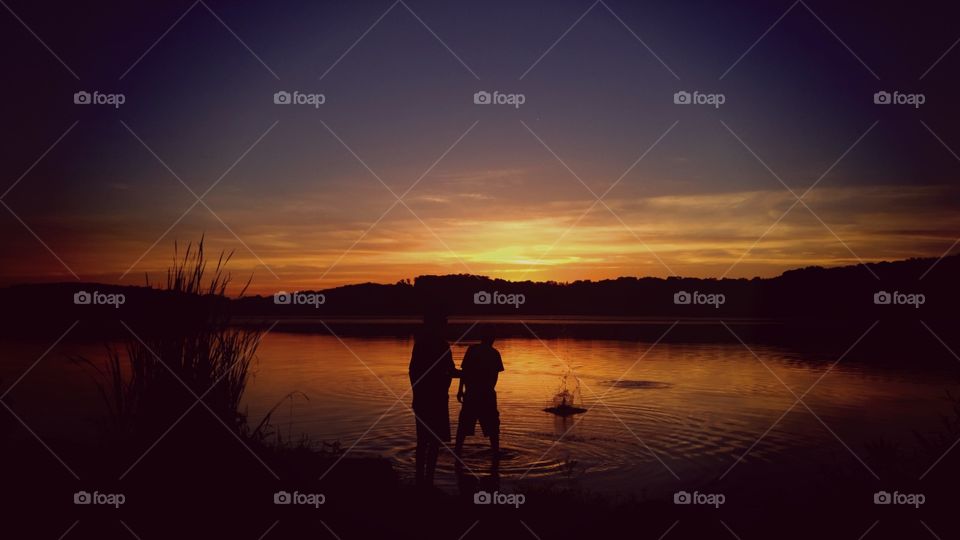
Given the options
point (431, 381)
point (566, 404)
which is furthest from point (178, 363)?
point (566, 404)

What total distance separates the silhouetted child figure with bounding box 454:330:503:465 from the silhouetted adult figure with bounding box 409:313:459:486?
1295 millimetres

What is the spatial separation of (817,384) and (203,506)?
24.6 m

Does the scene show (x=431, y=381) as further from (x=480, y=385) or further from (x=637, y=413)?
(x=637, y=413)

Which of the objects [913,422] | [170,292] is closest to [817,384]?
[913,422]

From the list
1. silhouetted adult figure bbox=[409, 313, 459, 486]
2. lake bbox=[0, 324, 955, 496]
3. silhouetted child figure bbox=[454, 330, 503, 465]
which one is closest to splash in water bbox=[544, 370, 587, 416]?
lake bbox=[0, 324, 955, 496]

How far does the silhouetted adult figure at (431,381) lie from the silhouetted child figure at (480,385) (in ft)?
4.25

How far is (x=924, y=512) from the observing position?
963 centimetres

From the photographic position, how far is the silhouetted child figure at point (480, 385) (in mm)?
11898

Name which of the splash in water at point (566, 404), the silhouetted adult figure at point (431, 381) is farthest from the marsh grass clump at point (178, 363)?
the splash in water at point (566, 404)

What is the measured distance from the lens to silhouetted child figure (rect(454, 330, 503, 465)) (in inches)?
468

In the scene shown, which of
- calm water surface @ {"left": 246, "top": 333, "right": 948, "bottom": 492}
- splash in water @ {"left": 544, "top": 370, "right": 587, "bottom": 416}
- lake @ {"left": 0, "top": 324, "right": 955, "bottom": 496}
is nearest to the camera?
lake @ {"left": 0, "top": 324, "right": 955, "bottom": 496}

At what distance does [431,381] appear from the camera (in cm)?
1042

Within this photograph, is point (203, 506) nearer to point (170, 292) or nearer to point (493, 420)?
point (170, 292)

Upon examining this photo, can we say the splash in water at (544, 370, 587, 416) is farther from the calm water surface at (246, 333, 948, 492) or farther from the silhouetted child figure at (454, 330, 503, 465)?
the silhouetted child figure at (454, 330, 503, 465)
